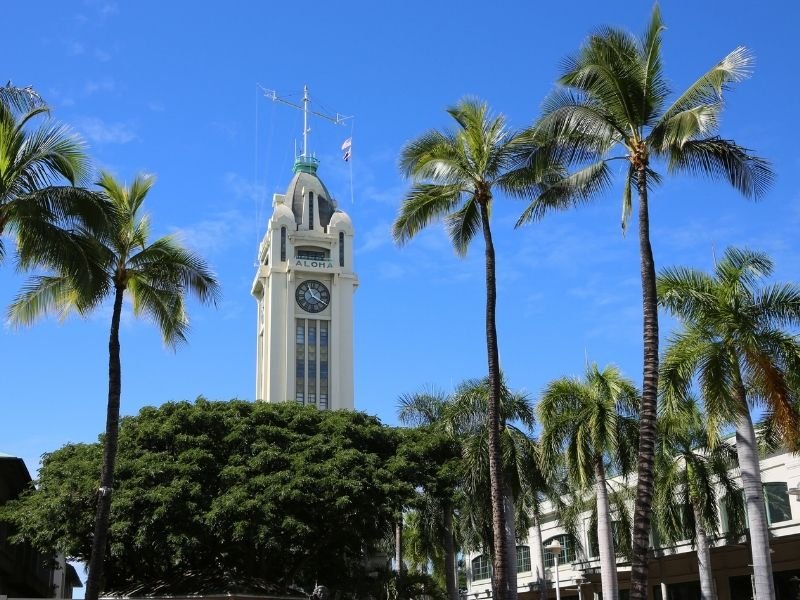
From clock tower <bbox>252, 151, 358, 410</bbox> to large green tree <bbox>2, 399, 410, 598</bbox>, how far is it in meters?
51.6

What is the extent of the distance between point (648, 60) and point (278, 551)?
21864 mm

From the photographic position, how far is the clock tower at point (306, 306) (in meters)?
90.9

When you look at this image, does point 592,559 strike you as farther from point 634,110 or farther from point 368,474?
point 634,110

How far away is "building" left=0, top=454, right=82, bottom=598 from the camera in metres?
36.8

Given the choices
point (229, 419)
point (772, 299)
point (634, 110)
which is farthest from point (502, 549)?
point (229, 419)

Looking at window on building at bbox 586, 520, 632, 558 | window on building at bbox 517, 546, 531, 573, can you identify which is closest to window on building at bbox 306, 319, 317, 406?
window on building at bbox 517, 546, 531, 573

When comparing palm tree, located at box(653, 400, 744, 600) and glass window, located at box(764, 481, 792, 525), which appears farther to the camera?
glass window, located at box(764, 481, 792, 525)

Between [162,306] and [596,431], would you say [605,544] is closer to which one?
[596,431]

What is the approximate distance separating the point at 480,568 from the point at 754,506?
43359mm

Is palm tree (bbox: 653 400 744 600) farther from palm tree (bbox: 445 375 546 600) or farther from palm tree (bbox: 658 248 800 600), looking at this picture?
palm tree (bbox: 658 248 800 600)

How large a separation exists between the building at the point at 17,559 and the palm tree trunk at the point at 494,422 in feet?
63.5

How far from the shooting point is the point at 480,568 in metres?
63.9

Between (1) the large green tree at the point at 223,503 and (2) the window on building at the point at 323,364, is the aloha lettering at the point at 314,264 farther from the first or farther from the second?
(1) the large green tree at the point at 223,503

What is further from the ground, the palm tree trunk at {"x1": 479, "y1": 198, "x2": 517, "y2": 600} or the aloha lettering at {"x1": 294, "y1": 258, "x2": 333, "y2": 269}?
the aloha lettering at {"x1": 294, "y1": 258, "x2": 333, "y2": 269}
